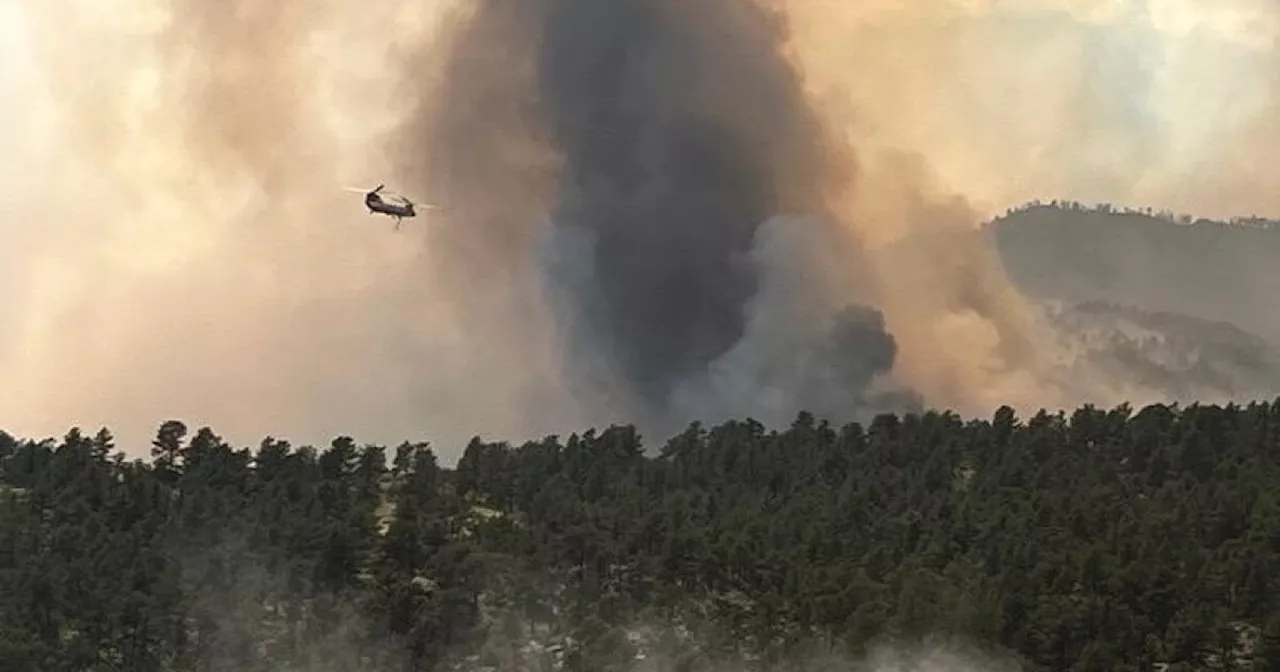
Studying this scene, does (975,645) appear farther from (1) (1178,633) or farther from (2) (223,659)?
(2) (223,659)

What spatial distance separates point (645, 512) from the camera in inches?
5108

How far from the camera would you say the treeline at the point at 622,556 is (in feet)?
347

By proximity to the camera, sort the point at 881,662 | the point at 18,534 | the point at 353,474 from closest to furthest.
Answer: the point at 881,662
the point at 18,534
the point at 353,474

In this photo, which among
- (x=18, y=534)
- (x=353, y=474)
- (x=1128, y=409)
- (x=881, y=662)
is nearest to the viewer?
(x=881, y=662)

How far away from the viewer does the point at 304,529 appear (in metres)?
119

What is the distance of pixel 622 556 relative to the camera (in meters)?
121

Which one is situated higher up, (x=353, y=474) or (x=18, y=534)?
(x=353, y=474)

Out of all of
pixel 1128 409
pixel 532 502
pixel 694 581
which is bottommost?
pixel 694 581

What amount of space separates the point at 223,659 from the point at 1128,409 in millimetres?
99690

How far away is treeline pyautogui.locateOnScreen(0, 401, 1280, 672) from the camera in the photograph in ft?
347

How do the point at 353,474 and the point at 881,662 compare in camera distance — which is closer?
the point at 881,662

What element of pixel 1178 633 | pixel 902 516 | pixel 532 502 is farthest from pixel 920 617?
pixel 532 502

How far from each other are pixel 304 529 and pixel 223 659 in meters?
15.3

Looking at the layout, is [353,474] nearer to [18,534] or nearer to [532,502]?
[532,502]
